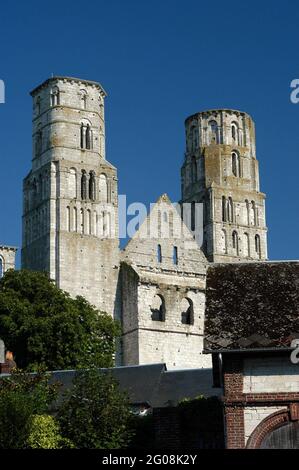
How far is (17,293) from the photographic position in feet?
185

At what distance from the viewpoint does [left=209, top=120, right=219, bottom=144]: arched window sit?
86.8 m

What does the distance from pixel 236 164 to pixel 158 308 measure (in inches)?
859

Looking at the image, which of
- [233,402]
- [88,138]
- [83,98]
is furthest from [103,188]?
[233,402]

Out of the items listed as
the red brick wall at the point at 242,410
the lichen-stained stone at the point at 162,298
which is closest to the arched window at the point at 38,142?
the lichen-stained stone at the point at 162,298

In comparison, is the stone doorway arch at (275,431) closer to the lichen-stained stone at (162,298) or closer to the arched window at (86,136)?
the lichen-stained stone at (162,298)

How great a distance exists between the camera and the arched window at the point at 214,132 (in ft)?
285

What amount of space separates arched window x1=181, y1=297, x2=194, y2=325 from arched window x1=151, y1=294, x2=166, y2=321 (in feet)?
4.25

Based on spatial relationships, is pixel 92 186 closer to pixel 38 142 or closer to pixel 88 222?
pixel 88 222

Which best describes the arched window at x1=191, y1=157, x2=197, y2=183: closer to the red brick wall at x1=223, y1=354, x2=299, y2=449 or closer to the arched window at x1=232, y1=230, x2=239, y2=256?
the arched window at x1=232, y1=230, x2=239, y2=256

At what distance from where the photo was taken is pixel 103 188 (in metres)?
69.2

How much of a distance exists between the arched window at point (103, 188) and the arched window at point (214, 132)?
19120mm
